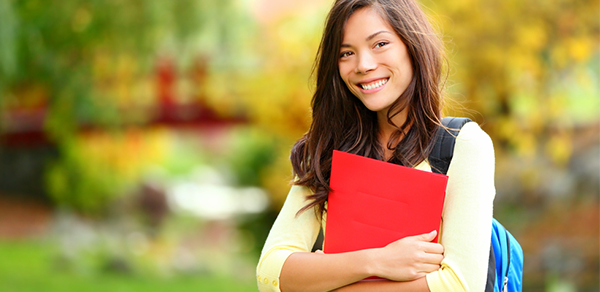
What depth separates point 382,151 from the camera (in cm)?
133

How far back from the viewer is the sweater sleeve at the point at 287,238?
125cm

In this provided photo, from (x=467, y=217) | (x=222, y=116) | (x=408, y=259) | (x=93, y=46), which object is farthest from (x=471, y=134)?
(x=222, y=116)

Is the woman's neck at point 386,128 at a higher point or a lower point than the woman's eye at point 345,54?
lower

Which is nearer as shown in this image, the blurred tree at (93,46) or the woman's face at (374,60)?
the woman's face at (374,60)

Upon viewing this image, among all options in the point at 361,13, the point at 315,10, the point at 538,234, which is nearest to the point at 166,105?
the point at 315,10

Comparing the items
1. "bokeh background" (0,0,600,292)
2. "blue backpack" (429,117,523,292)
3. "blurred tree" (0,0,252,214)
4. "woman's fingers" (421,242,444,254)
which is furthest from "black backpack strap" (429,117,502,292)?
"blurred tree" (0,0,252,214)

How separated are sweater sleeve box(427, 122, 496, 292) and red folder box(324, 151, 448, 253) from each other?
0.04 m

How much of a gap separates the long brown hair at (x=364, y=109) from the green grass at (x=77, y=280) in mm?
4768

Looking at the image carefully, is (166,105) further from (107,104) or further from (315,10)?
(107,104)

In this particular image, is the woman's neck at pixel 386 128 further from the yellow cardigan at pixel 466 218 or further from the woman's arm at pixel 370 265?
the woman's arm at pixel 370 265

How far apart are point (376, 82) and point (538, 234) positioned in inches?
203

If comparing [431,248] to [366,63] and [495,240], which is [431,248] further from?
[366,63]

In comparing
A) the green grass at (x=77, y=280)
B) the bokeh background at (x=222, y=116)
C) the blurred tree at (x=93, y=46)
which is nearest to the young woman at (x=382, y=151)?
the bokeh background at (x=222, y=116)

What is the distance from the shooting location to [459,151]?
1.17m
